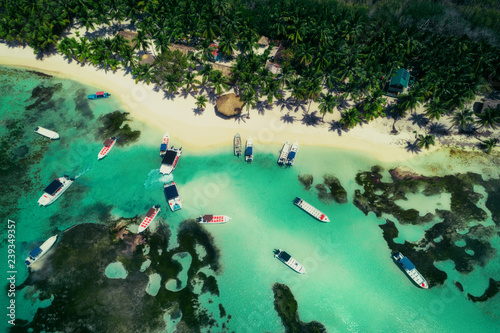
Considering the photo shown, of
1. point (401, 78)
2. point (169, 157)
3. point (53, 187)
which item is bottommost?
point (53, 187)

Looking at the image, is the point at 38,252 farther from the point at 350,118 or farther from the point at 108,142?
the point at 350,118

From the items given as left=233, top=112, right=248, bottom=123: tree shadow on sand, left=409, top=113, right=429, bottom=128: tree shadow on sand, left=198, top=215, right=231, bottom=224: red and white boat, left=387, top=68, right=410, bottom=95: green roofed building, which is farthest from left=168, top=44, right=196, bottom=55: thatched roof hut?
left=409, top=113, right=429, bottom=128: tree shadow on sand

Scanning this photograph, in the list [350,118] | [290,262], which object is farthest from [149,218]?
[350,118]

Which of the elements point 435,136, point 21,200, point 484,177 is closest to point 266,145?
point 435,136

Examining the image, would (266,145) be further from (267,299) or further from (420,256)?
(420,256)

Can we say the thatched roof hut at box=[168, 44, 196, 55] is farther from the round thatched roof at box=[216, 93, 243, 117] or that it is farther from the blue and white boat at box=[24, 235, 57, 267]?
the blue and white boat at box=[24, 235, 57, 267]
